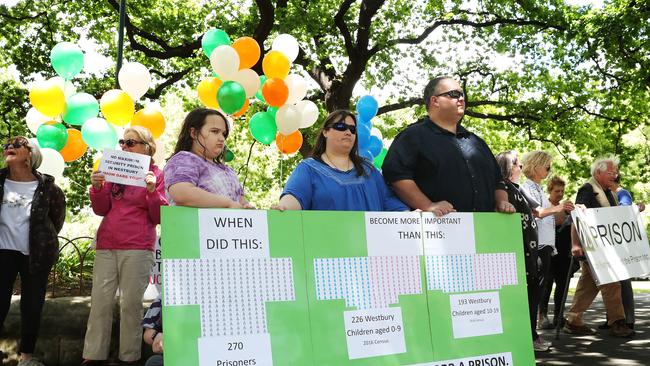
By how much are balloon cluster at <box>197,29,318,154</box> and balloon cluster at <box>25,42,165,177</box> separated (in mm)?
845

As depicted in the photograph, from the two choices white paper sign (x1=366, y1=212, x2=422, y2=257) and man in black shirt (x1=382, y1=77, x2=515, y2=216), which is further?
man in black shirt (x1=382, y1=77, x2=515, y2=216)

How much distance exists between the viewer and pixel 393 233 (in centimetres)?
373

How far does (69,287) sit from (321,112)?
1081cm

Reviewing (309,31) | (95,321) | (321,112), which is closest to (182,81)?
(321,112)

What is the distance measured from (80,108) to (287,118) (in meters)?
2.59

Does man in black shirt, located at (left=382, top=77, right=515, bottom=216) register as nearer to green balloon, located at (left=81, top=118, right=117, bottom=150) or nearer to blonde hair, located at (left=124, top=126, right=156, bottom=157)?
blonde hair, located at (left=124, top=126, right=156, bottom=157)

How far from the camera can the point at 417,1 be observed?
734 inches

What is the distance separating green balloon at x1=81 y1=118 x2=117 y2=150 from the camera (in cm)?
755

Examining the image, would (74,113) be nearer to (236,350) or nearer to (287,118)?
(287,118)

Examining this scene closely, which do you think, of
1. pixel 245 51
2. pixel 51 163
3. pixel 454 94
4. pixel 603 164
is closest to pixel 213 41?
pixel 245 51

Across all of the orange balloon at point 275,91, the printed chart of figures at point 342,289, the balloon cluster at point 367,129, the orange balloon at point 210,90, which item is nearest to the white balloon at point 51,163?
the orange balloon at point 210,90

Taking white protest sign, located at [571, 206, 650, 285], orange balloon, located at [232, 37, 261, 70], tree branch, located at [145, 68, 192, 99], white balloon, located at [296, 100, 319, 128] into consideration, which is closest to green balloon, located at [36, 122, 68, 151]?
orange balloon, located at [232, 37, 261, 70]

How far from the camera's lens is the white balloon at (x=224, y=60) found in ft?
27.4

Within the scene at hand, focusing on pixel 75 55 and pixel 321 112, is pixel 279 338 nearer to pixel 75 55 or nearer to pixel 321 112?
pixel 75 55
